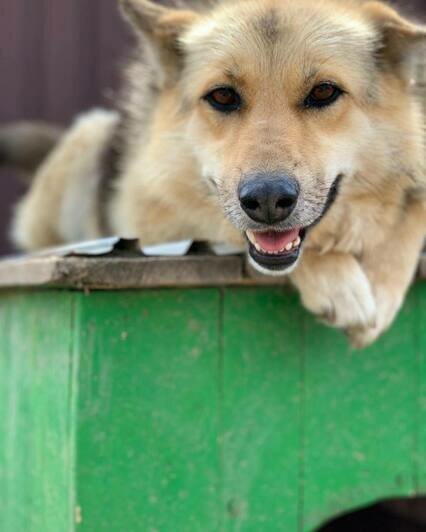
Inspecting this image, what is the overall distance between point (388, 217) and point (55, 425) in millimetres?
1070

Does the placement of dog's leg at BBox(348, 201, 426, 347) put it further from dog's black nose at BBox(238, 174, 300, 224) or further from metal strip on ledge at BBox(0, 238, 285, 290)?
dog's black nose at BBox(238, 174, 300, 224)

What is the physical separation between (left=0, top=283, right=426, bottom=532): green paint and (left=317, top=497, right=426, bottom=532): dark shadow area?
44.8 inches

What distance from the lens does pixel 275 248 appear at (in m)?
1.99

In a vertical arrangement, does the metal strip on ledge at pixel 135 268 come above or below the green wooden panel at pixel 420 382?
above

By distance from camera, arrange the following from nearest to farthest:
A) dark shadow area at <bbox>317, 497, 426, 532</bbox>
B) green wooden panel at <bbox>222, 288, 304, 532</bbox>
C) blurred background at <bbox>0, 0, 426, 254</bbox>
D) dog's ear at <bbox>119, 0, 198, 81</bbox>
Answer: green wooden panel at <bbox>222, 288, 304, 532</bbox>, dog's ear at <bbox>119, 0, 198, 81</bbox>, dark shadow area at <bbox>317, 497, 426, 532</bbox>, blurred background at <bbox>0, 0, 426, 254</bbox>

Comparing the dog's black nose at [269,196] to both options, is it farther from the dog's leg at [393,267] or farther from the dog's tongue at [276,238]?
the dog's leg at [393,267]

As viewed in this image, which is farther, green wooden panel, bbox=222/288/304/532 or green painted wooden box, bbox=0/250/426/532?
green wooden panel, bbox=222/288/304/532

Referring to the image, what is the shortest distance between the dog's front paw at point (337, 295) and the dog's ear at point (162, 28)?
83 cm

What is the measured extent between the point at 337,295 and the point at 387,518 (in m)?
1.75

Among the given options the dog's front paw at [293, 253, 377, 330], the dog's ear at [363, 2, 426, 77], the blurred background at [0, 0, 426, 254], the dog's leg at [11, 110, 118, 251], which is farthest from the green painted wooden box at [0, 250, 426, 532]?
the blurred background at [0, 0, 426, 254]

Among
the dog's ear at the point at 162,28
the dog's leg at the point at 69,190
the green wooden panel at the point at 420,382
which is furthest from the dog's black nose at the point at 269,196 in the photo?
the dog's leg at the point at 69,190

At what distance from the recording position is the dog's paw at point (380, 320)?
207 centimetres

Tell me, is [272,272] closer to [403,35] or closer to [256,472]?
[256,472]

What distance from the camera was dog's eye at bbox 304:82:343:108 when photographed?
2.08 meters
